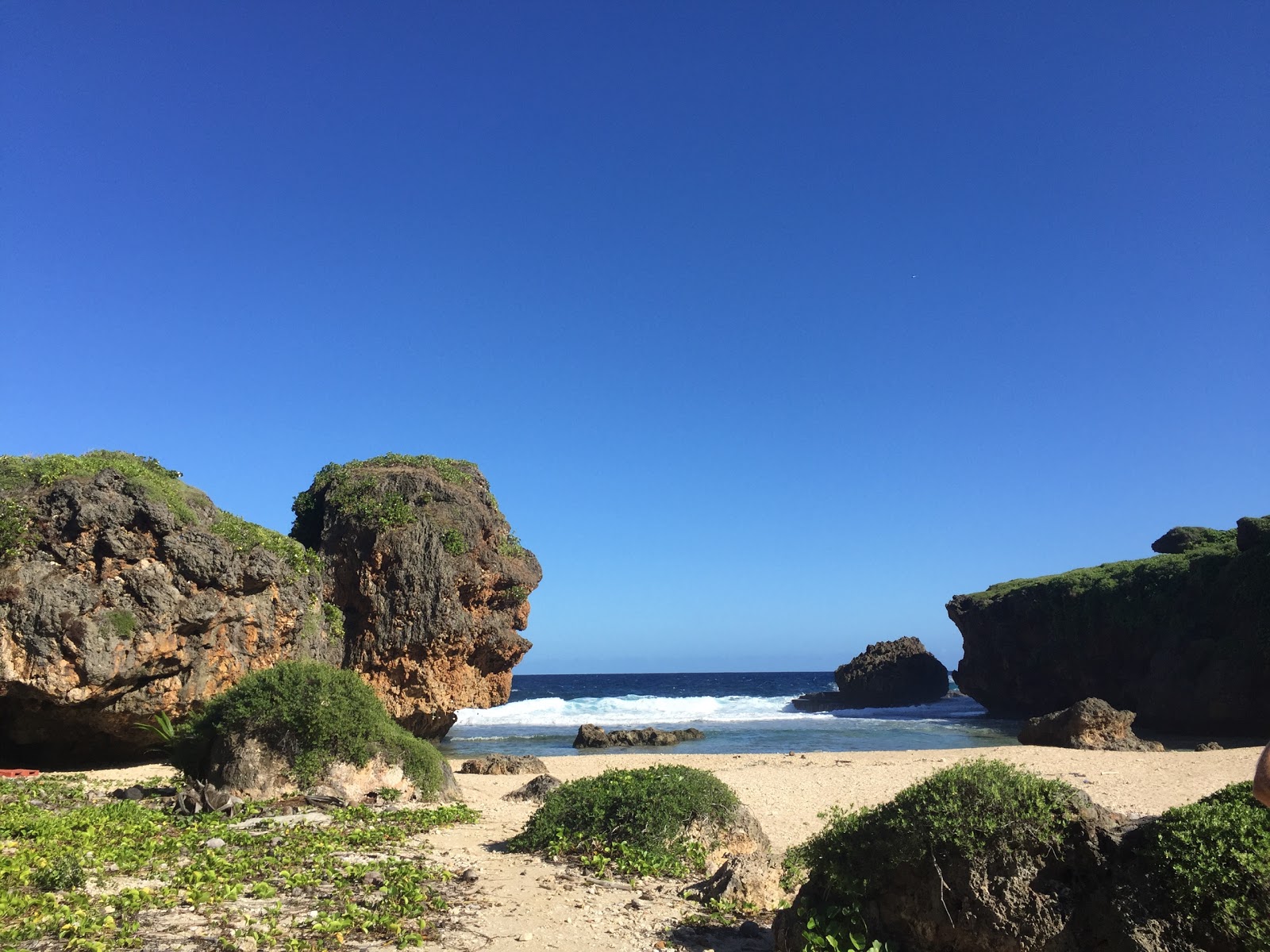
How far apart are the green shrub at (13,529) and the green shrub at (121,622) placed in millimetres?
1965

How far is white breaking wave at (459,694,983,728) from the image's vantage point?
47.9 m

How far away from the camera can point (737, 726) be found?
42.9 m

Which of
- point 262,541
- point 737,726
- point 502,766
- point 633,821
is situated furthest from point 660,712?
point 633,821

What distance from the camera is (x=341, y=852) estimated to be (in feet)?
27.9

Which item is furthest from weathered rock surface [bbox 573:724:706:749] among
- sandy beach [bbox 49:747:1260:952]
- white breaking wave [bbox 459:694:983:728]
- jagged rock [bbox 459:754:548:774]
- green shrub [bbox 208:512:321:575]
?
green shrub [bbox 208:512:321:575]

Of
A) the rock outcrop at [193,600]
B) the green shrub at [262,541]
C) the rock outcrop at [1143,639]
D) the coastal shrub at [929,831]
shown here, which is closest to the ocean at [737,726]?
the rock outcrop at [1143,639]

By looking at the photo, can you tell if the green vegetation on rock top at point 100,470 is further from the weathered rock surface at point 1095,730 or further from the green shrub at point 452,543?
the weathered rock surface at point 1095,730

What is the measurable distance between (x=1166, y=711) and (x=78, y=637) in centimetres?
3931

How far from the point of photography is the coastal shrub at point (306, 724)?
11633 mm

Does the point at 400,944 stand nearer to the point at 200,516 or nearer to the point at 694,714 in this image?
the point at 200,516

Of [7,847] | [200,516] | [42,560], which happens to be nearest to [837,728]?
[200,516]

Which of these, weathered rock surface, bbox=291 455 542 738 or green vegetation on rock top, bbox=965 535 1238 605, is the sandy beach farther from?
green vegetation on rock top, bbox=965 535 1238 605

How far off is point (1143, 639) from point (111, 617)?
137ft

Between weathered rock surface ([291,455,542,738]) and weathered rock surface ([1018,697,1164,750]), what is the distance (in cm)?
1834
